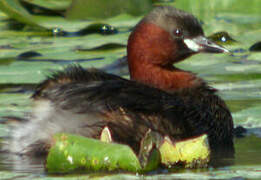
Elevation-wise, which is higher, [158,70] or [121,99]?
[158,70]

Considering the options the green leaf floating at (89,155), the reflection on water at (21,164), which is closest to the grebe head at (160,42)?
the reflection on water at (21,164)

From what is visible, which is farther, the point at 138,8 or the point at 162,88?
the point at 138,8

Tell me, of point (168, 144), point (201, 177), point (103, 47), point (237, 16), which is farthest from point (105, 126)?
point (237, 16)

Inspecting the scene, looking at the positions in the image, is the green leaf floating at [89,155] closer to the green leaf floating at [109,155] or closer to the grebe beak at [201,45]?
the green leaf floating at [109,155]

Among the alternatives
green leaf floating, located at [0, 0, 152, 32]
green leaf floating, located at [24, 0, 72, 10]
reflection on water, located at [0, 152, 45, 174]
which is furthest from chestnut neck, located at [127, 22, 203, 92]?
green leaf floating, located at [24, 0, 72, 10]

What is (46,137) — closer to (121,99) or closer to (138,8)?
(121,99)

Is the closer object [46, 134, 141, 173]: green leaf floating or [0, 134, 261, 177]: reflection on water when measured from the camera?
[46, 134, 141, 173]: green leaf floating

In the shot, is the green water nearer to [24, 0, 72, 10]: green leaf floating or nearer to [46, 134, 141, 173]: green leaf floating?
[46, 134, 141, 173]: green leaf floating

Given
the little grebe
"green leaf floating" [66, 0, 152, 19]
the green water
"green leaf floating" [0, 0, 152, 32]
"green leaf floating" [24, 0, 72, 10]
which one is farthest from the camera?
"green leaf floating" [24, 0, 72, 10]

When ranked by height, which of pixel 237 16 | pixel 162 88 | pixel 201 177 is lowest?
pixel 201 177
